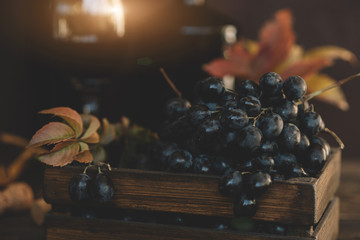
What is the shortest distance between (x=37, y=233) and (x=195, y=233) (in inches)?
13.2

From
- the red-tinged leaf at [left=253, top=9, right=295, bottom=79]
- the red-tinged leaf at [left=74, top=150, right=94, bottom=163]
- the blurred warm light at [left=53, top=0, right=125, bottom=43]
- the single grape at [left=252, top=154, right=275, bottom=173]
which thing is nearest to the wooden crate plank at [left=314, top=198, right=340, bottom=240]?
the single grape at [left=252, top=154, right=275, bottom=173]

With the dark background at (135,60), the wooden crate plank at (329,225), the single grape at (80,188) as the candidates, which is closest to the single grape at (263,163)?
the wooden crate plank at (329,225)

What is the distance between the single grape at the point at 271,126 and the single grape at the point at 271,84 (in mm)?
34

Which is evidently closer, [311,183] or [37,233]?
[311,183]

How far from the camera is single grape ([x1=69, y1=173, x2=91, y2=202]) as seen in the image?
0.54 meters

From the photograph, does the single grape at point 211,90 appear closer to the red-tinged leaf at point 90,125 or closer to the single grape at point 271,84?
the single grape at point 271,84

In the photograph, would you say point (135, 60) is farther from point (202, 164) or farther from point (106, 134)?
point (202, 164)

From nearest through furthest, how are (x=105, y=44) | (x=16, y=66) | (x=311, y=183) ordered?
(x=311, y=183), (x=105, y=44), (x=16, y=66)

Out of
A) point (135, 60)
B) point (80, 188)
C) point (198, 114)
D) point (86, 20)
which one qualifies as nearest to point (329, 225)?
point (198, 114)

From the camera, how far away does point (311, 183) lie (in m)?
0.50

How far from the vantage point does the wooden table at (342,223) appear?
0.73 m

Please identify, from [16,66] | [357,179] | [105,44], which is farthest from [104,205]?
[16,66]

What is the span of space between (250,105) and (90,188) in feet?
0.75

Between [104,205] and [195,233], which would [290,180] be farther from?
[104,205]
